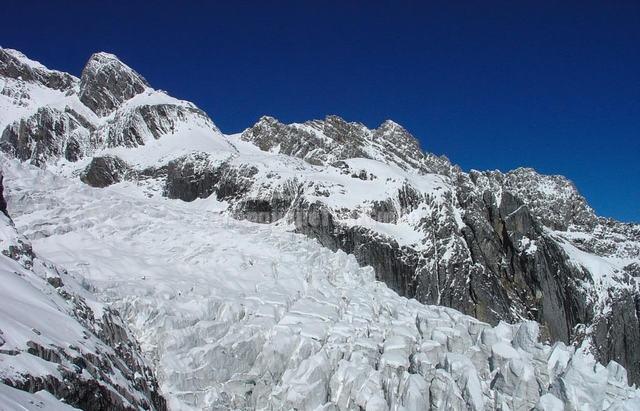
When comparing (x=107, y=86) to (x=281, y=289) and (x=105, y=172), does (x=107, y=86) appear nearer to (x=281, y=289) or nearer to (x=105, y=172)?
(x=105, y=172)

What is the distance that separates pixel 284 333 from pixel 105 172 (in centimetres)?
6438

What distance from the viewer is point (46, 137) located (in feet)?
408

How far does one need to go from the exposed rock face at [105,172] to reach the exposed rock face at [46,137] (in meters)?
18.2

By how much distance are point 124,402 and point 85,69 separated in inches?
4916

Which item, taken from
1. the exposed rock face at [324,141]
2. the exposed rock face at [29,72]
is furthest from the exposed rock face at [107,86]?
the exposed rock face at [324,141]

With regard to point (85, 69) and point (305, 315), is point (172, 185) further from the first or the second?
point (85, 69)

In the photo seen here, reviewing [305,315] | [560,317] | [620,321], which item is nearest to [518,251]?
[560,317]

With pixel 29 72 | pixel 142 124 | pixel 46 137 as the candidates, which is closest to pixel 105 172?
pixel 142 124

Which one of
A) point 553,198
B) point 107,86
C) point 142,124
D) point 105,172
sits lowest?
point 105,172

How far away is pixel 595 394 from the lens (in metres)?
49.7

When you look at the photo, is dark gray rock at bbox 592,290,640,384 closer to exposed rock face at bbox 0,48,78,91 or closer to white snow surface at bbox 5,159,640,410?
white snow surface at bbox 5,159,640,410

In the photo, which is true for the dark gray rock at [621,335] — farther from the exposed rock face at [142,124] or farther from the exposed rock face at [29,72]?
the exposed rock face at [29,72]

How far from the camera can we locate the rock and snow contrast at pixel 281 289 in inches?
1570

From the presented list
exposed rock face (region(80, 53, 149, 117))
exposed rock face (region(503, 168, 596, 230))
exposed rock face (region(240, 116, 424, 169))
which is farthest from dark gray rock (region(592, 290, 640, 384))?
exposed rock face (region(80, 53, 149, 117))
